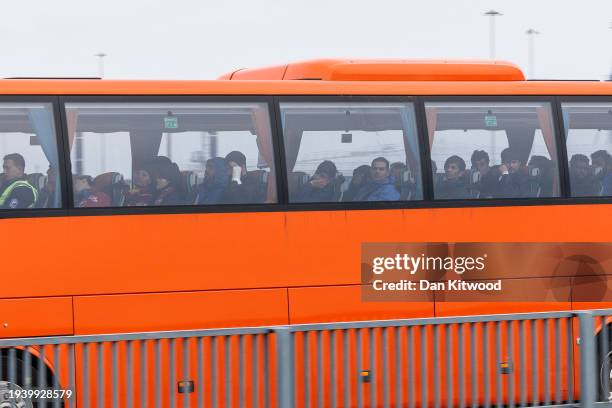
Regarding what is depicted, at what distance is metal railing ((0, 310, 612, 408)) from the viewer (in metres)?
7.77

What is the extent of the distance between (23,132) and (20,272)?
131cm

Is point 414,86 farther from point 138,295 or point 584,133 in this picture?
point 138,295

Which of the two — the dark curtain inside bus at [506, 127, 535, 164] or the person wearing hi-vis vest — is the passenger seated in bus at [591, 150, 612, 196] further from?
the person wearing hi-vis vest

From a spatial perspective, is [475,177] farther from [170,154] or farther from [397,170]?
[170,154]

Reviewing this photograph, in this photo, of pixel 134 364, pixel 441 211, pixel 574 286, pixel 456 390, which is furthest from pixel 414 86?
pixel 134 364

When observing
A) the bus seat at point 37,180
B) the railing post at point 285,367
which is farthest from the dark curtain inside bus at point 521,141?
the railing post at point 285,367

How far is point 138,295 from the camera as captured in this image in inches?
A: 426

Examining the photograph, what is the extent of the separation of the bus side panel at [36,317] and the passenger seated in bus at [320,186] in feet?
8.22

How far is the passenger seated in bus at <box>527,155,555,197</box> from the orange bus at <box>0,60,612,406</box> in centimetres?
2

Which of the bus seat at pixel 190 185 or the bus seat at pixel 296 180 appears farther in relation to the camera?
the bus seat at pixel 296 180

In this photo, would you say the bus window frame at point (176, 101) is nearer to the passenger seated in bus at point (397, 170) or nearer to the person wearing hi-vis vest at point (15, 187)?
the person wearing hi-vis vest at point (15, 187)

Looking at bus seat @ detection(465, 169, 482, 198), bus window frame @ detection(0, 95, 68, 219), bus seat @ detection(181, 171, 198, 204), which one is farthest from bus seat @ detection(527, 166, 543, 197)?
bus window frame @ detection(0, 95, 68, 219)

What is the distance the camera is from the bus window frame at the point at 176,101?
10.8 m

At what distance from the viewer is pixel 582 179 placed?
41.2ft
